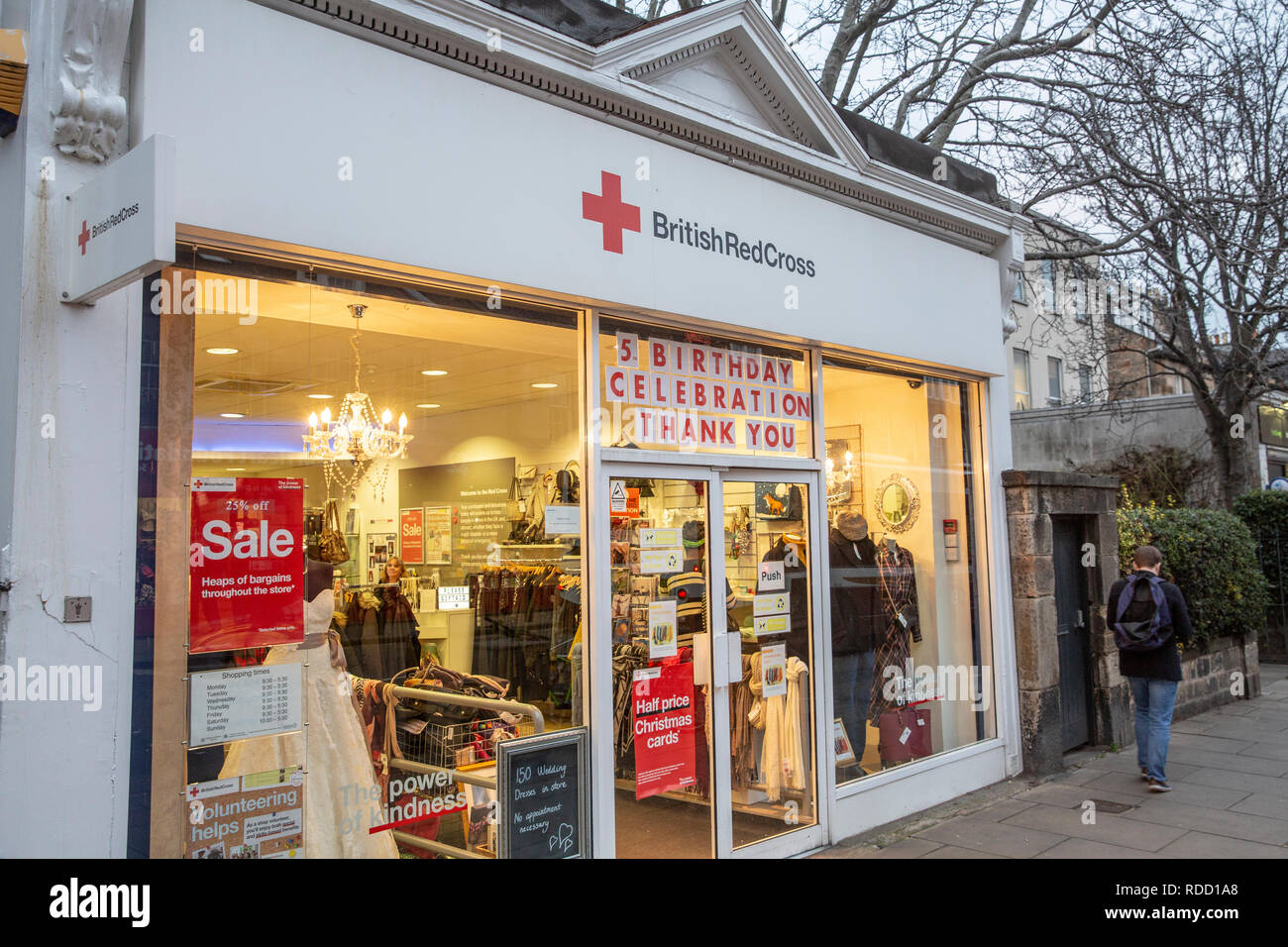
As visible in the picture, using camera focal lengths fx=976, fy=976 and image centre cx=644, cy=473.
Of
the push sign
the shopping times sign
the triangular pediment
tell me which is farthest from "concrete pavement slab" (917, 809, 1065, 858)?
the triangular pediment

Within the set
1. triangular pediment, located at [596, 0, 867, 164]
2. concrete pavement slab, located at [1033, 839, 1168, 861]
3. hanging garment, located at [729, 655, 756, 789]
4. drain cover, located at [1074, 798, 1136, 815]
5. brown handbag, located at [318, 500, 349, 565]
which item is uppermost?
triangular pediment, located at [596, 0, 867, 164]

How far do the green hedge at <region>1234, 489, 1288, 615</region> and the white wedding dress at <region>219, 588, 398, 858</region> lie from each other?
47.1 feet

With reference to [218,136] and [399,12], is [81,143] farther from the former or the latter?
[399,12]

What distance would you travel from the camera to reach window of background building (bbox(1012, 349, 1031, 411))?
81.6ft

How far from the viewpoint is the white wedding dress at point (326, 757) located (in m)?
4.14

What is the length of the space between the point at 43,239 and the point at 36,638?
1.44m

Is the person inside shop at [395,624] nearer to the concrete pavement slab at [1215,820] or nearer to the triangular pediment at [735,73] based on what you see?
the triangular pediment at [735,73]

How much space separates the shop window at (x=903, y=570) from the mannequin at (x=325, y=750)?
11.3ft

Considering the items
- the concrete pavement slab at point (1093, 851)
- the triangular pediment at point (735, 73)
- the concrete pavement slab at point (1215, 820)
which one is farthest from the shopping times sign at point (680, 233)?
the concrete pavement slab at point (1215, 820)

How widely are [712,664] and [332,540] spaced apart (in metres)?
2.41

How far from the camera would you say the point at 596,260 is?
208 inches

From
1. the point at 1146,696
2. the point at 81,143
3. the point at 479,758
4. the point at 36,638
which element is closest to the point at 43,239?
the point at 81,143

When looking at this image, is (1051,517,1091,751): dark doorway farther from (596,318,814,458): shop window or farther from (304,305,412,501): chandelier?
(304,305,412,501): chandelier

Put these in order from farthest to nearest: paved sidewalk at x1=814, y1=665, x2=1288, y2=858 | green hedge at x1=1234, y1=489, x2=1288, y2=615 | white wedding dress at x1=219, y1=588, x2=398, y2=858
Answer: green hedge at x1=1234, y1=489, x2=1288, y2=615 < paved sidewalk at x1=814, y1=665, x2=1288, y2=858 < white wedding dress at x1=219, y1=588, x2=398, y2=858
